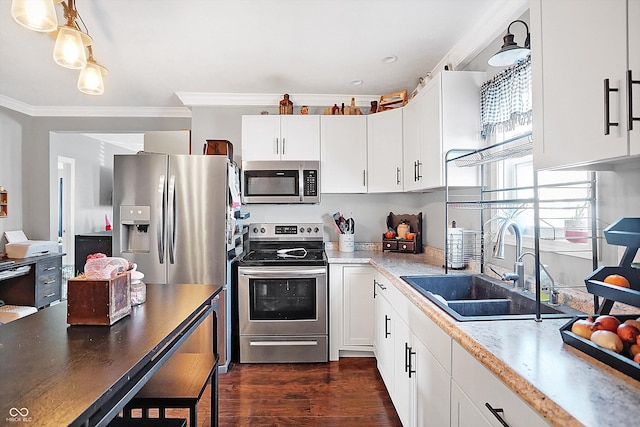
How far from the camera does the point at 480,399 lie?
1.10m

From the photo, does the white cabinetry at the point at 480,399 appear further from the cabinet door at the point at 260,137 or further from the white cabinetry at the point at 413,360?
the cabinet door at the point at 260,137

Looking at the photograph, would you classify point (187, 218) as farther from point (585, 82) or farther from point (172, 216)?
point (585, 82)

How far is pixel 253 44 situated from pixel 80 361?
7.33 feet

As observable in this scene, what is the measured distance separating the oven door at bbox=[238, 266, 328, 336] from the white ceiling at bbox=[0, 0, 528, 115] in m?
1.63

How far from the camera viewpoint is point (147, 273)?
9.53 feet

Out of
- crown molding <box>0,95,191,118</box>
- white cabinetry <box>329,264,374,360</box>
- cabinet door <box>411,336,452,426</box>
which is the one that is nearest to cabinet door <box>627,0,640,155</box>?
cabinet door <box>411,336,452,426</box>

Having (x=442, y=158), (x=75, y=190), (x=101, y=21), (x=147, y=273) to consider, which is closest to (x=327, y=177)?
(x=442, y=158)

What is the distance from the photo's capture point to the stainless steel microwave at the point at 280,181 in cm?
334

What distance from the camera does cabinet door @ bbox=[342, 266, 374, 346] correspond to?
119 inches

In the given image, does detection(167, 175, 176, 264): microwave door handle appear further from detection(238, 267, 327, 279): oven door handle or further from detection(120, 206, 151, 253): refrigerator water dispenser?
→ detection(238, 267, 327, 279): oven door handle

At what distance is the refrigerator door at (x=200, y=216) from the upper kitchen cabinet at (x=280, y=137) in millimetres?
534

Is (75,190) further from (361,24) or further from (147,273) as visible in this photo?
(361,24)

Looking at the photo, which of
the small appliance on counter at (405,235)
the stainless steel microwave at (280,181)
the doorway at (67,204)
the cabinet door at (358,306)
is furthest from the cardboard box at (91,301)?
the doorway at (67,204)

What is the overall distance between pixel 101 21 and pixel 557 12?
7.83 ft
